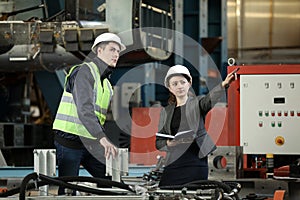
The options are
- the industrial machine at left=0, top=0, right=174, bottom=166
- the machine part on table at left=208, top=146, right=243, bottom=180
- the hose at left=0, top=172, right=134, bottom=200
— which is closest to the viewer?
the hose at left=0, top=172, right=134, bottom=200

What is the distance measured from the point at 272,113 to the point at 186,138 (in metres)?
0.75

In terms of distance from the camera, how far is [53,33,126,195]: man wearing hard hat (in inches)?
219

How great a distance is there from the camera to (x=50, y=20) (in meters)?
8.13

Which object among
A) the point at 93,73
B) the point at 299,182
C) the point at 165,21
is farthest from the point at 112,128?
the point at 299,182

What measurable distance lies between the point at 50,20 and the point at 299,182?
12.9ft

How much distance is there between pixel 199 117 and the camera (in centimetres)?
551

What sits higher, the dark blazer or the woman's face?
the woman's face

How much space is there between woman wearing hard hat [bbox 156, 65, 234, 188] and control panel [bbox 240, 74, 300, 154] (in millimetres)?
377

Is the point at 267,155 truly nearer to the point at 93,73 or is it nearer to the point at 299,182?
the point at 299,182

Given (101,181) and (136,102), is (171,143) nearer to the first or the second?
(101,181)

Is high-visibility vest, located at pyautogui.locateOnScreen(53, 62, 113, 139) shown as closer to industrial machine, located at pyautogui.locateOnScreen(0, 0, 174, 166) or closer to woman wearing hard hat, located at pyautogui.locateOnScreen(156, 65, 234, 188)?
woman wearing hard hat, located at pyautogui.locateOnScreen(156, 65, 234, 188)

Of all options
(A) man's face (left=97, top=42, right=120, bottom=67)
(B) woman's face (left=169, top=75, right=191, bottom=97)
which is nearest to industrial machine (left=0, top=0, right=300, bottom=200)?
(B) woman's face (left=169, top=75, right=191, bottom=97)

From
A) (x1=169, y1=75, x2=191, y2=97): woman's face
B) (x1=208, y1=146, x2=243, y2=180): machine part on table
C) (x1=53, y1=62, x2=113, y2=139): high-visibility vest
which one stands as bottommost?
(x1=208, y1=146, x2=243, y2=180): machine part on table

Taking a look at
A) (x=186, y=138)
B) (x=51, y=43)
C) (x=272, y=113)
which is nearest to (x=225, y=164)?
(x=186, y=138)
